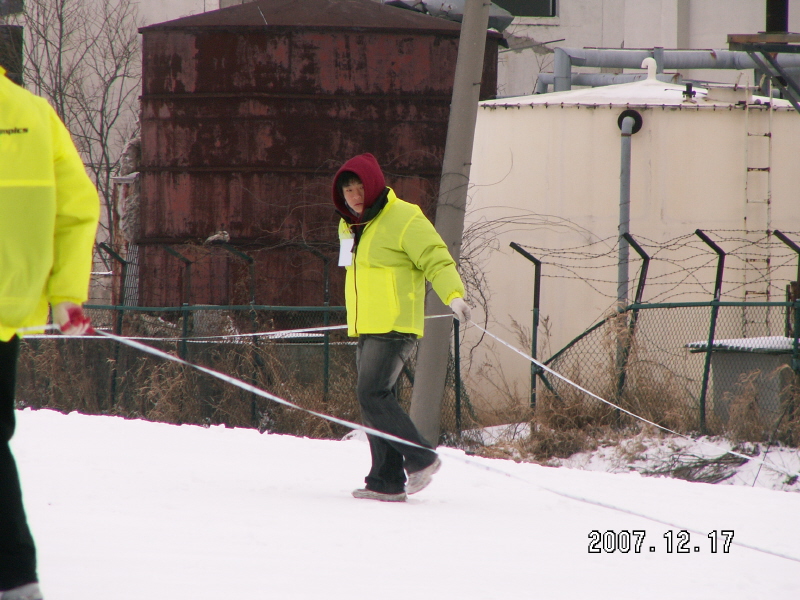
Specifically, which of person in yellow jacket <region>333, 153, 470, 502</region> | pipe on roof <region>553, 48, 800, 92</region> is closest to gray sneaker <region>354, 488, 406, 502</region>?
person in yellow jacket <region>333, 153, 470, 502</region>

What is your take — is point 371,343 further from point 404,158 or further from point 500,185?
point 404,158

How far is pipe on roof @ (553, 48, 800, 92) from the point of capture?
52.2ft

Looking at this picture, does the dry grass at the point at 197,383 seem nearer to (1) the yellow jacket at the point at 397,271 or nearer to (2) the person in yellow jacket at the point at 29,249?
(1) the yellow jacket at the point at 397,271

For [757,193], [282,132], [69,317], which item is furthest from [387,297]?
[282,132]

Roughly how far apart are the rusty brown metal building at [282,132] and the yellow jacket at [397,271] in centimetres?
786

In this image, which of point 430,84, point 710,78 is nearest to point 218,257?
point 430,84

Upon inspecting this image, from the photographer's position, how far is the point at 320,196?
41.7 feet

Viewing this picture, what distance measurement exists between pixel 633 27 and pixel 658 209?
43.1 feet

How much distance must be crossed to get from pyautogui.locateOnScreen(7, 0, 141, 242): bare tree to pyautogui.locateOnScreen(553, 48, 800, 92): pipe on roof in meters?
9.53

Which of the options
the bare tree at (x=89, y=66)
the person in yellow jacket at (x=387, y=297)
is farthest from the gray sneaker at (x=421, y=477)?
the bare tree at (x=89, y=66)

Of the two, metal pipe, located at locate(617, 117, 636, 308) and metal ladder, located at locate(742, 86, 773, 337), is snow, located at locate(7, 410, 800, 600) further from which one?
metal ladder, located at locate(742, 86, 773, 337)

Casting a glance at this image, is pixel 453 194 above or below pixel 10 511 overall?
above

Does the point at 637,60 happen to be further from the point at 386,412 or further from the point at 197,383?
the point at 386,412

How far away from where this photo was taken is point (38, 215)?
265 cm
